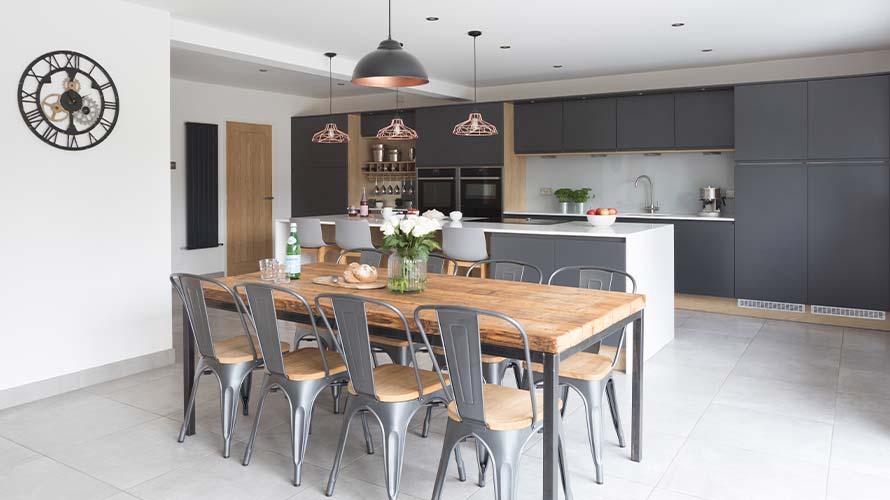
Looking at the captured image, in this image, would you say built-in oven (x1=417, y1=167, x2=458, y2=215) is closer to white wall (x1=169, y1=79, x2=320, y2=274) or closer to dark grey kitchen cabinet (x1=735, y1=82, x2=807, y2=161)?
white wall (x1=169, y1=79, x2=320, y2=274)

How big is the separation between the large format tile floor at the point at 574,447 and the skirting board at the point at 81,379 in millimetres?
82

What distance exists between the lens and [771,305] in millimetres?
6453

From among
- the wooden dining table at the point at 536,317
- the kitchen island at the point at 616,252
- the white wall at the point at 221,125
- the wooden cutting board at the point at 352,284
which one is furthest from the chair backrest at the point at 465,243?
the white wall at the point at 221,125

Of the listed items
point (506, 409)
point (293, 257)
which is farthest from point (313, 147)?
point (506, 409)

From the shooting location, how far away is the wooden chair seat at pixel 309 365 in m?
2.96

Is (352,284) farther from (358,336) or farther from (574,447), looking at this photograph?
(574,447)

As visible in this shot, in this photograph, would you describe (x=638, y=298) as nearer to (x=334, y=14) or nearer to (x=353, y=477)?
(x=353, y=477)

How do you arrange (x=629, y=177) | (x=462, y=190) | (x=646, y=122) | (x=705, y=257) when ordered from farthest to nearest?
(x=462, y=190), (x=629, y=177), (x=646, y=122), (x=705, y=257)

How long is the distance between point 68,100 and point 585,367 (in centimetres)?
346

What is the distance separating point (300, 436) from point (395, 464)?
0.50 meters

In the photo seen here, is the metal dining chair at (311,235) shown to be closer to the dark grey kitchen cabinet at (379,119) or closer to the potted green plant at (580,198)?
the dark grey kitchen cabinet at (379,119)

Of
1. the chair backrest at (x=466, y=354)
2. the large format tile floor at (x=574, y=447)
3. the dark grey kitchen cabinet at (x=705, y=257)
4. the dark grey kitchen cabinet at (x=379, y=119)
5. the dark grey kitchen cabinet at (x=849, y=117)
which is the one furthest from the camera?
the dark grey kitchen cabinet at (x=379, y=119)

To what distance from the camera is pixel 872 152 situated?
5855mm

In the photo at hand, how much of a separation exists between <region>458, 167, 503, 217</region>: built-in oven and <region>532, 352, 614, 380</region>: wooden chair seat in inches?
196
